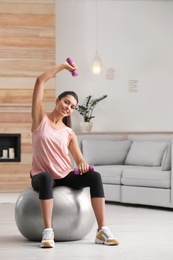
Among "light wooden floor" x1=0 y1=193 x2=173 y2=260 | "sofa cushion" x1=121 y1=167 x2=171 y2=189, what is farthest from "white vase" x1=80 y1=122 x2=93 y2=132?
"light wooden floor" x1=0 y1=193 x2=173 y2=260

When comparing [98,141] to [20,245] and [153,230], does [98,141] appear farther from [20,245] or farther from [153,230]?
[20,245]

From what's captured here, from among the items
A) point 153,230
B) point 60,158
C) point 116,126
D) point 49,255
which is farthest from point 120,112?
point 49,255

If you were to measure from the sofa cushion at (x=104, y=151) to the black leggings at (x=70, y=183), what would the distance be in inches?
133

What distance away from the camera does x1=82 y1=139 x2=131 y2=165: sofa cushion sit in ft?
26.8

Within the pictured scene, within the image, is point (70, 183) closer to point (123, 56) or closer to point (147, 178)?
point (147, 178)

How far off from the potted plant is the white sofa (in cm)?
78

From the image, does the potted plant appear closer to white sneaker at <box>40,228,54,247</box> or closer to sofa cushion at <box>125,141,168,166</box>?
sofa cushion at <box>125,141,168,166</box>

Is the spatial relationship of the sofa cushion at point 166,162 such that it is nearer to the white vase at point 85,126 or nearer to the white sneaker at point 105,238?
the white vase at point 85,126

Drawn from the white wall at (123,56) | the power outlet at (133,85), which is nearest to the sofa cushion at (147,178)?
the white wall at (123,56)

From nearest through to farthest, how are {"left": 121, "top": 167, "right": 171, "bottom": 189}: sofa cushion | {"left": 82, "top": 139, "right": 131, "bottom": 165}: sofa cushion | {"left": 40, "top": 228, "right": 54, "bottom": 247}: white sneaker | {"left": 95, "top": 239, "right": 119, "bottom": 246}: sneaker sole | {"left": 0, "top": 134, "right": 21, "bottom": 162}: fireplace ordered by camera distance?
{"left": 40, "top": 228, "right": 54, "bottom": 247}: white sneaker
{"left": 95, "top": 239, "right": 119, "bottom": 246}: sneaker sole
{"left": 121, "top": 167, "right": 171, "bottom": 189}: sofa cushion
{"left": 82, "top": 139, "right": 131, "bottom": 165}: sofa cushion
{"left": 0, "top": 134, "right": 21, "bottom": 162}: fireplace

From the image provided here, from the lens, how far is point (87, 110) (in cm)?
955

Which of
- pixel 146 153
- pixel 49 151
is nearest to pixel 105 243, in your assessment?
pixel 49 151

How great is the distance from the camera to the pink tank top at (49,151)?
470cm

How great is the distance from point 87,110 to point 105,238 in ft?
16.7
